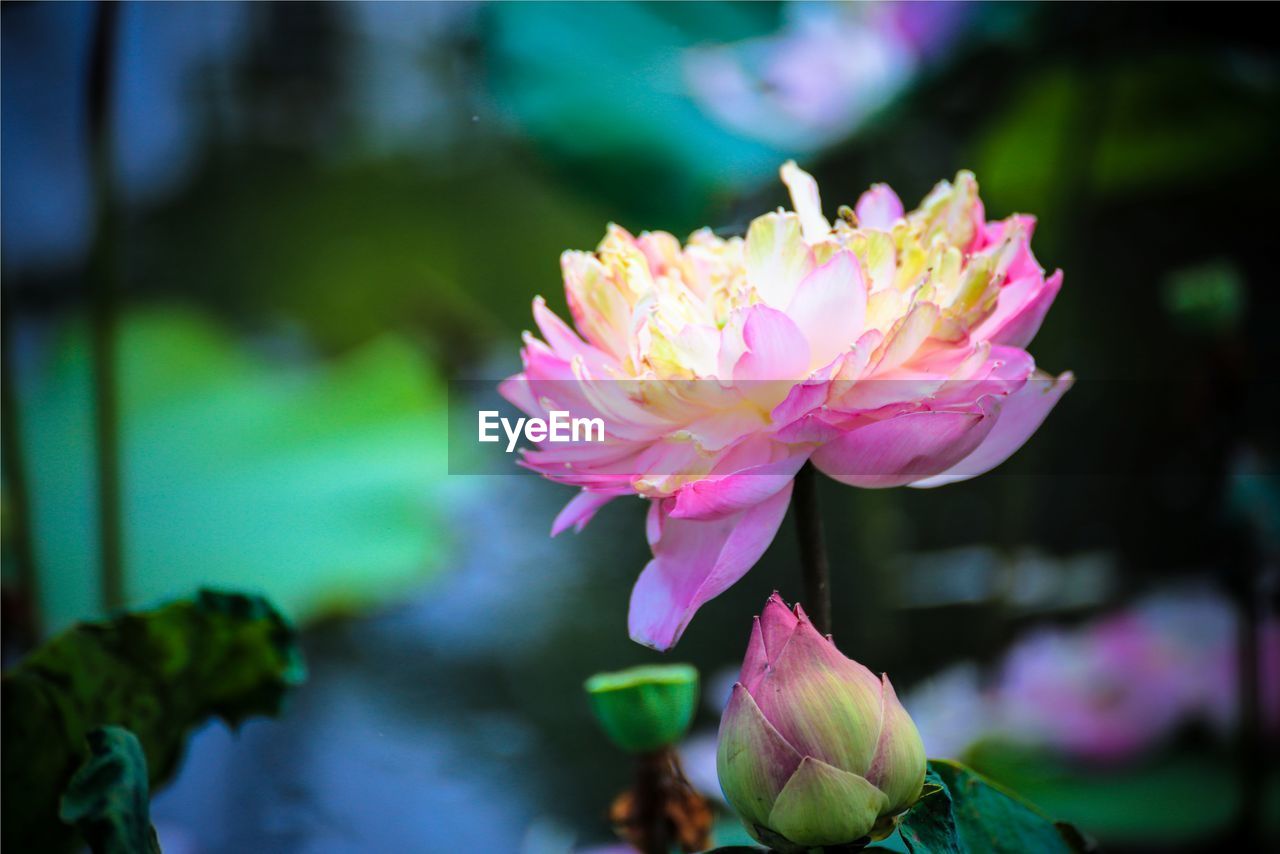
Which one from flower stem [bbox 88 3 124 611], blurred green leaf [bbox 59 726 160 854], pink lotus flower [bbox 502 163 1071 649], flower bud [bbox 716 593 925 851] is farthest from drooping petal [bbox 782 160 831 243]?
flower stem [bbox 88 3 124 611]

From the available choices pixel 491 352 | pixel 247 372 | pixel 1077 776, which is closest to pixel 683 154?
pixel 491 352

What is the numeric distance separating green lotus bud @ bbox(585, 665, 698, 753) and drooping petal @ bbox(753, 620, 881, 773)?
84 mm

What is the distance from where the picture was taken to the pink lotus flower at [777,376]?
224 millimetres

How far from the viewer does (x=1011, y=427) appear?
25 centimetres

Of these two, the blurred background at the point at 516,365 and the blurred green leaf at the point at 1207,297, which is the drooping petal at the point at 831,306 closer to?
the blurred background at the point at 516,365

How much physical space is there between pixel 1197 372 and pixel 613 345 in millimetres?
657

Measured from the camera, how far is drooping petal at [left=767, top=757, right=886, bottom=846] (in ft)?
0.61

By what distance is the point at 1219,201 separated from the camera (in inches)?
30.2

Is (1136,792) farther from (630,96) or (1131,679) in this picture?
(630,96)

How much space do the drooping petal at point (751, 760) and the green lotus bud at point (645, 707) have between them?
0.25 feet

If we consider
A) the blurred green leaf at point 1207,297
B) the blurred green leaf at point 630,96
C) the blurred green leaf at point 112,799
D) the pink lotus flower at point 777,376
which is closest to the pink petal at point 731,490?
the pink lotus flower at point 777,376

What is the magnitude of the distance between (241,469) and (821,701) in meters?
0.55

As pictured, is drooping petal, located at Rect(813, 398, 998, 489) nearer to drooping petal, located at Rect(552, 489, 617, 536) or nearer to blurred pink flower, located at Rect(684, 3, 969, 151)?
drooping petal, located at Rect(552, 489, 617, 536)

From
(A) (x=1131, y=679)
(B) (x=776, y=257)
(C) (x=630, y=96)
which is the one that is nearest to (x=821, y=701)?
(B) (x=776, y=257)
